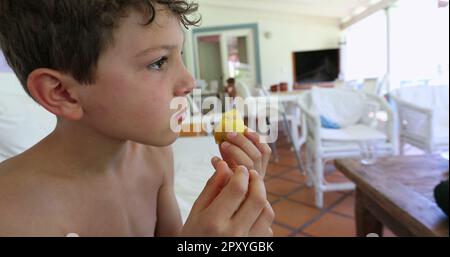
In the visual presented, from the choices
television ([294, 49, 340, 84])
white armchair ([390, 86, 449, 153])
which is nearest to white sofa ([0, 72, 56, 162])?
white armchair ([390, 86, 449, 153])

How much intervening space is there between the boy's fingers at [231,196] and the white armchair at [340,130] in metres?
0.79

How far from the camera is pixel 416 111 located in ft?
5.71

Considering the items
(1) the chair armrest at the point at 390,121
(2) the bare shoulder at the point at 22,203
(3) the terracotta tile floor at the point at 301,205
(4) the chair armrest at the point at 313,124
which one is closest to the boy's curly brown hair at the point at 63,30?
(2) the bare shoulder at the point at 22,203

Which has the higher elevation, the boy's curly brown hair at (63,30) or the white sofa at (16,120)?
the boy's curly brown hair at (63,30)

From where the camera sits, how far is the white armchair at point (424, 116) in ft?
5.33

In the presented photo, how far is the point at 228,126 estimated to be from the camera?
14.1 inches

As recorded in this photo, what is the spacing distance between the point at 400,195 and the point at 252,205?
56 cm

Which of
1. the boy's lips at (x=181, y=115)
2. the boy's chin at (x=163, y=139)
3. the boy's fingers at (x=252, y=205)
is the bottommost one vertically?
the boy's fingers at (x=252, y=205)

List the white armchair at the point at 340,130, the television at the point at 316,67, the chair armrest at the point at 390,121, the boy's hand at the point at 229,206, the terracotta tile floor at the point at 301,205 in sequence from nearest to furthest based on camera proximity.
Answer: the boy's hand at the point at 229,206
the terracotta tile floor at the point at 301,205
the white armchair at the point at 340,130
the chair armrest at the point at 390,121
the television at the point at 316,67

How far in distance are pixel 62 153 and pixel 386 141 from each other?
4.76ft

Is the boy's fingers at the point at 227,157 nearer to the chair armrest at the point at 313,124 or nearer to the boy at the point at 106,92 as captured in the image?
the boy at the point at 106,92

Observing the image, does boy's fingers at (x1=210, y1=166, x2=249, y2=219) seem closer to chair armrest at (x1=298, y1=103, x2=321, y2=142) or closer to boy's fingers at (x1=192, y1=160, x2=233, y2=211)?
boy's fingers at (x1=192, y1=160, x2=233, y2=211)

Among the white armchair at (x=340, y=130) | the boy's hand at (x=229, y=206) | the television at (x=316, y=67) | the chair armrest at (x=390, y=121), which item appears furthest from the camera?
the television at (x=316, y=67)
